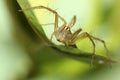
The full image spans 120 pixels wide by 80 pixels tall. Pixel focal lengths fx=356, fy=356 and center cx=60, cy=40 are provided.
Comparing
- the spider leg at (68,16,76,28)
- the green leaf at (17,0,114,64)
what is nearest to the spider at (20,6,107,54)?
the spider leg at (68,16,76,28)

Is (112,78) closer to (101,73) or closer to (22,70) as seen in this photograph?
(101,73)

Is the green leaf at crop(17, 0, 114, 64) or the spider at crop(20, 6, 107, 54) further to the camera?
the spider at crop(20, 6, 107, 54)

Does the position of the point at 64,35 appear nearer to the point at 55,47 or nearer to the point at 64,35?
the point at 64,35

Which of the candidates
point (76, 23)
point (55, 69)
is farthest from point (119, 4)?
point (55, 69)

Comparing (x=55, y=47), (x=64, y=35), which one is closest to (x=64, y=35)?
(x=64, y=35)

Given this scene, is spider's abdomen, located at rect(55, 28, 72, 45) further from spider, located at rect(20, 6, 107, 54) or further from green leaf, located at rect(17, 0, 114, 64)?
green leaf, located at rect(17, 0, 114, 64)

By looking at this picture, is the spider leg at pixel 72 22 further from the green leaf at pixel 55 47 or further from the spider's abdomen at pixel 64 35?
the green leaf at pixel 55 47

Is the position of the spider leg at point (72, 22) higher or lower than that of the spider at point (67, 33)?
higher

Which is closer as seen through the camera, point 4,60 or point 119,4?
point 4,60

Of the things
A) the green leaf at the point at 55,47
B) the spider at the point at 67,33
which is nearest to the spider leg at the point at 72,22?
the spider at the point at 67,33

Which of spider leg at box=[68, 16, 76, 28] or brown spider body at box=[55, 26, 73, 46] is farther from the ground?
spider leg at box=[68, 16, 76, 28]
